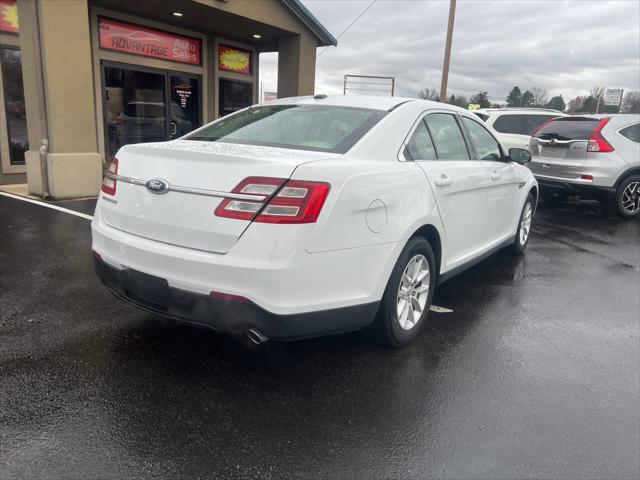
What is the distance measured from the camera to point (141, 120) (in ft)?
37.1

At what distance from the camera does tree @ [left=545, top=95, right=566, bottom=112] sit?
7805 centimetres

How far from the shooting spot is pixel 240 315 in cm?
257

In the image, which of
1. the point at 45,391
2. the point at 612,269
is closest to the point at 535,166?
the point at 612,269

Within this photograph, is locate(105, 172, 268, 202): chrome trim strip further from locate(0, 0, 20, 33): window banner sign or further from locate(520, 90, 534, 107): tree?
locate(520, 90, 534, 107): tree

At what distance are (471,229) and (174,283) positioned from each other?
2.56m

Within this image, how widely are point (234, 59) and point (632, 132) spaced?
8851 millimetres

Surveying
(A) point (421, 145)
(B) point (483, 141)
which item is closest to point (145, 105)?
(B) point (483, 141)

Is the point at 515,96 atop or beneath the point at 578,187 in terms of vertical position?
atop

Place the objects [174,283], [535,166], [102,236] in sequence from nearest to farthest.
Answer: [174,283]
[102,236]
[535,166]

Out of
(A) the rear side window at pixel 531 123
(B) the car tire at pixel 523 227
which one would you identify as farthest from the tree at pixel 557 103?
(B) the car tire at pixel 523 227

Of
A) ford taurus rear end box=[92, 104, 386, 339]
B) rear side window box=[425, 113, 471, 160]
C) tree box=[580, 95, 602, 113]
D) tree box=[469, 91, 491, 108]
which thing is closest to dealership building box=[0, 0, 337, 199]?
ford taurus rear end box=[92, 104, 386, 339]

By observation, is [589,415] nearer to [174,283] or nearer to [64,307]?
Answer: [174,283]

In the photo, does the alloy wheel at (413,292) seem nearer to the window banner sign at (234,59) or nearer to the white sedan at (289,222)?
the white sedan at (289,222)

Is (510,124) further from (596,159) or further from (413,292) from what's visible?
(413,292)
